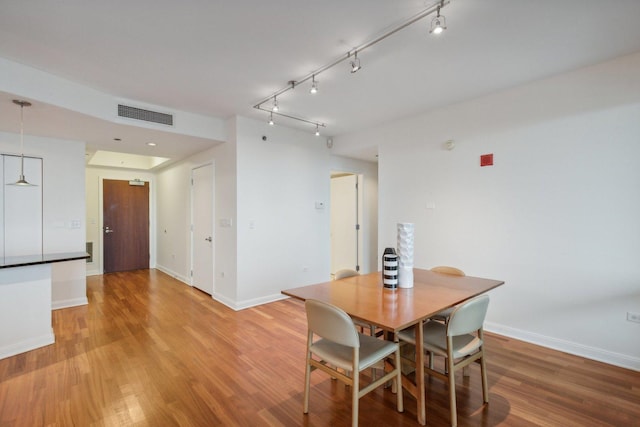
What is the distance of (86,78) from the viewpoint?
2.97 meters

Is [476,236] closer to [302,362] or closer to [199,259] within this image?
[302,362]

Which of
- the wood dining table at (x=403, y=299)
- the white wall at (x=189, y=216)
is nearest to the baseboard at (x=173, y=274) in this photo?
the white wall at (x=189, y=216)

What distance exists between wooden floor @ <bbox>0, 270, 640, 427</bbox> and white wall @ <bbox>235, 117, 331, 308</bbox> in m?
1.05

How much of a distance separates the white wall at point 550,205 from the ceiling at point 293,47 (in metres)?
0.30

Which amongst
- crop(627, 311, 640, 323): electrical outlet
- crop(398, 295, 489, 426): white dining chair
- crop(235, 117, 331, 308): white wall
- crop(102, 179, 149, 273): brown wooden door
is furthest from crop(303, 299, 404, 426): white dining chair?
crop(102, 179, 149, 273): brown wooden door

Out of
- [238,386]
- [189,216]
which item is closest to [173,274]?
[189,216]

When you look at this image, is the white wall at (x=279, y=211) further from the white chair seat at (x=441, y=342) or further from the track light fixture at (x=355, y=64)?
the white chair seat at (x=441, y=342)

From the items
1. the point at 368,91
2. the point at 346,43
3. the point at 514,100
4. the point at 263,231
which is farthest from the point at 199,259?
the point at 514,100

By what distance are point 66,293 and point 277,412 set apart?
4102 millimetres

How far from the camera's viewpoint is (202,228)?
16.8ft

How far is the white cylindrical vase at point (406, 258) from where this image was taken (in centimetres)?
242

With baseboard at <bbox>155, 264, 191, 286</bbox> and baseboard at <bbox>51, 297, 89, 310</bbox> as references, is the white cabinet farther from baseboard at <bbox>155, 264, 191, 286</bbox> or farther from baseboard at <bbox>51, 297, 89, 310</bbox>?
baseboard at <bbox>155, 264, 191, 286</bbox>

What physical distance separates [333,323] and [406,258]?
946mm

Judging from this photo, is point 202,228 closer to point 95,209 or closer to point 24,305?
point 24,305
